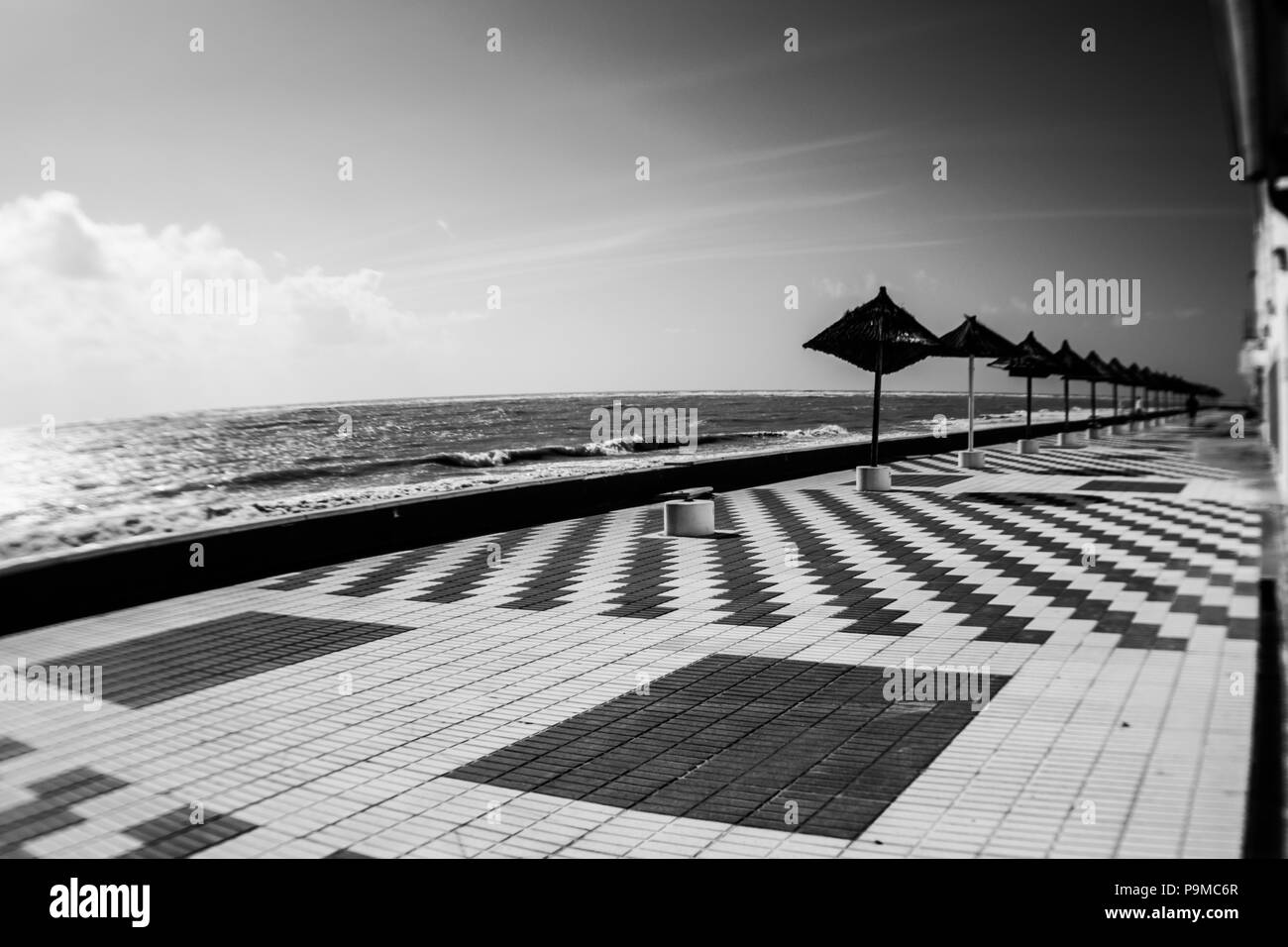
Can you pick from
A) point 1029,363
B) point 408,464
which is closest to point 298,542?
point 1029,363

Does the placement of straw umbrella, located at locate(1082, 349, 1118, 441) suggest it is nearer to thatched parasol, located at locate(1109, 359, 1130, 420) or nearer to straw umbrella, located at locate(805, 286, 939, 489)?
thatched parasol, located at locate(1109, 359, 1130, 420)

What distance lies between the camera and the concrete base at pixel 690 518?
905 cm

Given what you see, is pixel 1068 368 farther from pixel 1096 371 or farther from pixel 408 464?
pixel 408 464

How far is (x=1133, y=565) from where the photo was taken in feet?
23.5

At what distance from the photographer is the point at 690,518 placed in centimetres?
905

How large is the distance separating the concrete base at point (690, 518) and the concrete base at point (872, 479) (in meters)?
4.35

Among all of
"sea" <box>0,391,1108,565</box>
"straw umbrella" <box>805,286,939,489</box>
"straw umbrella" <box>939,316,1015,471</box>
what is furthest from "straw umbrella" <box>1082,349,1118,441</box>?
"straw umbrella" <box>805,286,939,489</box>

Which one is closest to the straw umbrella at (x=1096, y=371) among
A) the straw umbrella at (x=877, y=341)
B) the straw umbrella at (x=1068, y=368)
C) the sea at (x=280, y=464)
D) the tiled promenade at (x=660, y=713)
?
the straw umbrella at (x=1068, y=368)

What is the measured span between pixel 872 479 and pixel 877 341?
6.24 feet

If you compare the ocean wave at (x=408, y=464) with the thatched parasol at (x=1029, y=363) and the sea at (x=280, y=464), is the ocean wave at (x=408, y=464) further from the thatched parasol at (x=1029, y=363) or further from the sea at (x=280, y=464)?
the thatched parasol at (x=1029, y=363)
